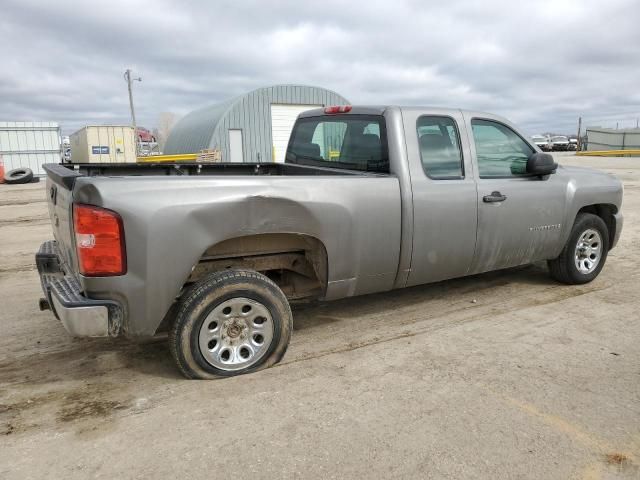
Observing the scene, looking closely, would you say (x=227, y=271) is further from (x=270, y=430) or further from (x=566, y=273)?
(x=566, y=273)

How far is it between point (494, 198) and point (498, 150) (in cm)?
56

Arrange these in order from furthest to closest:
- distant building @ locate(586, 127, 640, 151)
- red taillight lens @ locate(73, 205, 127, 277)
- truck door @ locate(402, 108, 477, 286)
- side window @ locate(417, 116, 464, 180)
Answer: distant building @ locate(586, 127, 640, 151) → side window @ locate(417, 116, 464, 180) → truck door @ locate(402, 108, 477, 286) → red taillight lens @ locate(73, 205, 127, 277)

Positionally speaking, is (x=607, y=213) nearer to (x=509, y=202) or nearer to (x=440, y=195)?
(x=509, y=202)

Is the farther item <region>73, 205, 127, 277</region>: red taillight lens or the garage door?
the garage door

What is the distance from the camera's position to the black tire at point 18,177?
2144cm

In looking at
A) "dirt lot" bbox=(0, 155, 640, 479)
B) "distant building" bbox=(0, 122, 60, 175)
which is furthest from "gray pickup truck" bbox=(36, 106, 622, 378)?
"distant building" bbox=(0, 122, 60, 175)

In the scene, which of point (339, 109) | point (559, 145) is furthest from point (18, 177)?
point (559, 145)

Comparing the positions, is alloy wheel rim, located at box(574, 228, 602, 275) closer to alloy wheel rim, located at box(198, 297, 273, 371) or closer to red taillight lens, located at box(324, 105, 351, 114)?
red taillight lens, located at box(324, 105, 351, 114)

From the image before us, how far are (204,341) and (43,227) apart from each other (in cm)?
806

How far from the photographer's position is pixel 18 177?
70.7 feet

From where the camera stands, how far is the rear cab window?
167 inches

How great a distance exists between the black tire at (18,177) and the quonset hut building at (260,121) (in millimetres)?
8076

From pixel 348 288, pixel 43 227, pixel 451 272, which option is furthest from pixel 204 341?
pixel 43 227

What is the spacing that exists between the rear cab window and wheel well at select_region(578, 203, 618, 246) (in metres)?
2.79
